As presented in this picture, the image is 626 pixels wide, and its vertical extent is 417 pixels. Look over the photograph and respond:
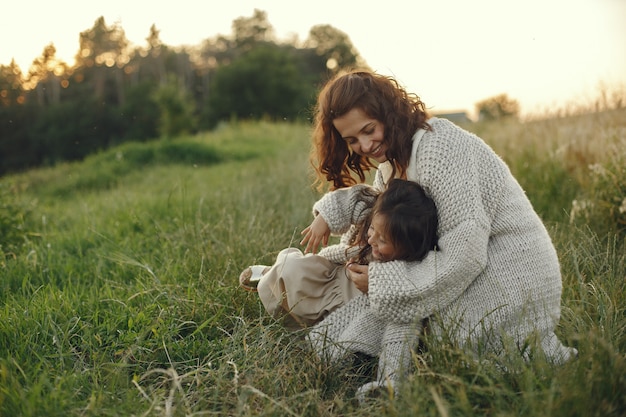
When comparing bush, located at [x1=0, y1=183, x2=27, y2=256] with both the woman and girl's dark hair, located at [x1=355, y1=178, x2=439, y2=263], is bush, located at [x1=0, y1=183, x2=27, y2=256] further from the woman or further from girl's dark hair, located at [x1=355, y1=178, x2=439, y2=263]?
A: girl's dark hair, located at [x1=355, y1=178, x2=439, y2=263]

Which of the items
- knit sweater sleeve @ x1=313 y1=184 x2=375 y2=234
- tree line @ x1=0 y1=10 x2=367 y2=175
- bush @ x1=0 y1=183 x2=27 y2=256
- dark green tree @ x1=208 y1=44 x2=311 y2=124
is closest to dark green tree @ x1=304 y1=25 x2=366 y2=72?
tree line @ x1=0 y1=10 x2=367 y2=175

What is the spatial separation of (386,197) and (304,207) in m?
2.34

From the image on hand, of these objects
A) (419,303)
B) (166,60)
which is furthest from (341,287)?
(166,60)

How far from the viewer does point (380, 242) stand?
93.4 inches

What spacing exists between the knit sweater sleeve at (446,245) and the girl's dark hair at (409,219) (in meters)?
0.04

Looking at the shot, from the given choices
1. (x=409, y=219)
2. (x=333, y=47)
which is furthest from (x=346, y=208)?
(x=333, y=47)

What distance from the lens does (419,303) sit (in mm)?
2268

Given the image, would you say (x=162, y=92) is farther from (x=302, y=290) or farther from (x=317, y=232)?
(x=302, y=290)

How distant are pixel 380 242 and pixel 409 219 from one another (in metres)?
0.16

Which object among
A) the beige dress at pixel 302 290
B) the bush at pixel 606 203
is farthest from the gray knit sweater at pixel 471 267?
the bush at pixel 606 203

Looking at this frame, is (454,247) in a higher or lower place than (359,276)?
higher

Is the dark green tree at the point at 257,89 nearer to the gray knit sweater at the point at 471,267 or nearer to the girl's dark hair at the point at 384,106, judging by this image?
the girl's dark hair at the point at 384,106

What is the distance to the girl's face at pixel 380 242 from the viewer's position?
92.4 inches

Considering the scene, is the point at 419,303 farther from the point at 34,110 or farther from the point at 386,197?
the point at 34,110
